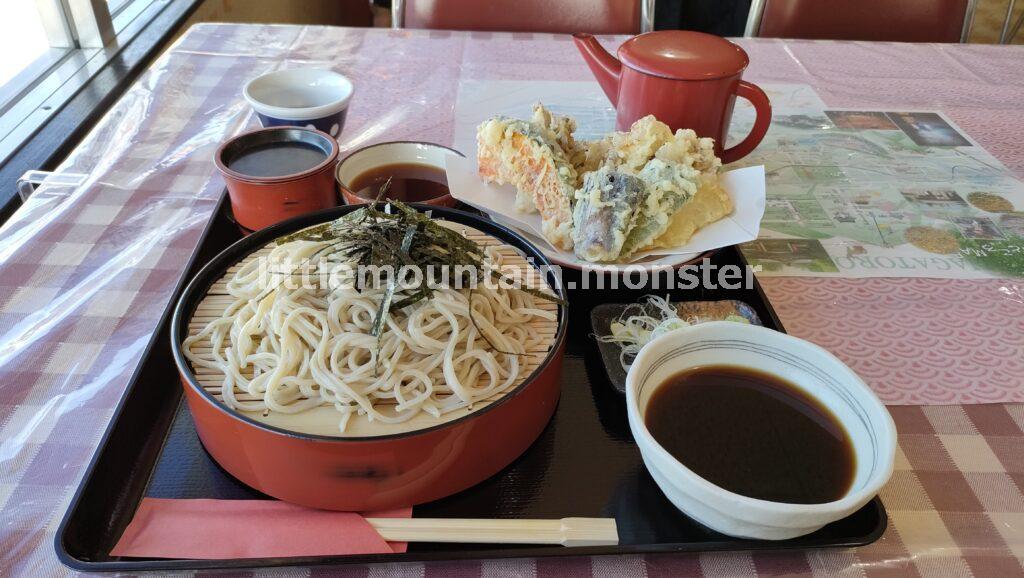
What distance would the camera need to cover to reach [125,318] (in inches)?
43.7

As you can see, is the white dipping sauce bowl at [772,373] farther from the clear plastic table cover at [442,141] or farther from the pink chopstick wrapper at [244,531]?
the pink chopstick wrapper at [244,531]

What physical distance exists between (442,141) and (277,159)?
45 cm

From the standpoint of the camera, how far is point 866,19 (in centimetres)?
231

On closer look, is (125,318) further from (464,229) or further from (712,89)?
(712,89)

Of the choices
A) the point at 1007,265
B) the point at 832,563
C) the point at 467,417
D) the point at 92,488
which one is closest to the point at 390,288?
the point at 467,417

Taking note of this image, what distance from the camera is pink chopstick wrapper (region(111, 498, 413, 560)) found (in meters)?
0.73

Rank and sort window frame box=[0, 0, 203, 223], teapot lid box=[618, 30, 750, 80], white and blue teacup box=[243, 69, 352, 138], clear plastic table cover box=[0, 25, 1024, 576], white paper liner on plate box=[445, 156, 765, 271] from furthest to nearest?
window frame box=[0, 0, 203, 223] < white and blue teacup box=[243, 69, 352, 138] < teapot lid box=[618, 30, 750, 80] < white paper liner on plate box=[445, 156, 765, 271] < clear plastic table cover box=[0, 25, 1024, 576]

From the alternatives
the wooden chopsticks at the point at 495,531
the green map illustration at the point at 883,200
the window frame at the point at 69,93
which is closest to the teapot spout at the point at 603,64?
the green map illustration at the point at 883,200

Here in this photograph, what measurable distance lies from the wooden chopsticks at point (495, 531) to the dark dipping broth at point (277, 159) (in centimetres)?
73

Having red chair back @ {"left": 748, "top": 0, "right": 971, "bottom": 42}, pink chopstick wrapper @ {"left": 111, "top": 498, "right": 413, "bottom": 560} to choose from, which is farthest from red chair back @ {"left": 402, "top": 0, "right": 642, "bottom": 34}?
pink chopstick wrapper @ {"left": 111, "top": 498, "right": 413, "bottom": 560}

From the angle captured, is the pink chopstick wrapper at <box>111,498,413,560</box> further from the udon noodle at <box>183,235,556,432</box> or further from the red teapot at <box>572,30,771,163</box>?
the red teapot at <box>572,30,771,163</box>

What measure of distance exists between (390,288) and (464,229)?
27 centimetres

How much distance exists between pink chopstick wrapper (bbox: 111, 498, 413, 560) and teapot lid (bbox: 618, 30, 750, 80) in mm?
962

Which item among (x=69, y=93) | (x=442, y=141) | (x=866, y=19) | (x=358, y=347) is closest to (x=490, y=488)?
(x=358, y=347)
